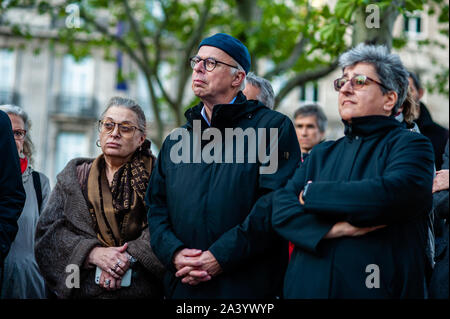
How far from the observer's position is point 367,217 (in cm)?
303

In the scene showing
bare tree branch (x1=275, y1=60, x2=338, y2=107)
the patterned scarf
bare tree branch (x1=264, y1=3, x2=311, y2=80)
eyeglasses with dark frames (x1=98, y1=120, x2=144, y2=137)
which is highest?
bare tree branch (x1=264, y1=3, x2=311, y2=80)

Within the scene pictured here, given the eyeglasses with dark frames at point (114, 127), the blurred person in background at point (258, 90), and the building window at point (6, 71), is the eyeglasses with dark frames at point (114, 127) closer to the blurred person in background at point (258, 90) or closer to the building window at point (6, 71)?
the blurred person in background at point (258, 90)

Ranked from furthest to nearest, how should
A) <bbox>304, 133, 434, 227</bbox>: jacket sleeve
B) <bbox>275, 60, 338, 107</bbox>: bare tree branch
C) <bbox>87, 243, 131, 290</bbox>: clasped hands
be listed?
<bbox>275, 60, 338, 107</bbox>: bare tree branch < <bbox>87, 243, 131, 290</bbox>: clasped hands < <bbox>304, 133, 434, 227</bbox>: jacket sleeve

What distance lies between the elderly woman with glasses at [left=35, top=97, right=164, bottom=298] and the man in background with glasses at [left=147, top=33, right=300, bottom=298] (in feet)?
1.14

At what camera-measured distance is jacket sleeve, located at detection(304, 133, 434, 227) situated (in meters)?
3.02

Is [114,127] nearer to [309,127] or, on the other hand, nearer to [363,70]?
[363,70]

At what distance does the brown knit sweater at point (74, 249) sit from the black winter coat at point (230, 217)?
0.33 metres

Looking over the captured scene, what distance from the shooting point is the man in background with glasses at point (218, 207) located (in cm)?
352

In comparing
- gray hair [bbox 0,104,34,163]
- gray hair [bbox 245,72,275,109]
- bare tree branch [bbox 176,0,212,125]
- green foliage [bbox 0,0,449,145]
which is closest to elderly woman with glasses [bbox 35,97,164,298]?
gray hair [bbox 0,104,34,163]

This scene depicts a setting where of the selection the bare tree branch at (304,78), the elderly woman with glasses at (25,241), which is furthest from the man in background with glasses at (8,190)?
the bare tree branch at (304,78)

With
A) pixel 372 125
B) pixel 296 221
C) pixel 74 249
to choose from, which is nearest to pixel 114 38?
pixel 74 249

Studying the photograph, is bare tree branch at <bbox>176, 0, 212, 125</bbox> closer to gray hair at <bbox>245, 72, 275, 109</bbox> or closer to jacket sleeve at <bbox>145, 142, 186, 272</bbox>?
gray hair at <bbox>245, 72, 275, 109</bbox>

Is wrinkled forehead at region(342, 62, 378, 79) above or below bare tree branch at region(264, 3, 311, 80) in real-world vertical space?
below
